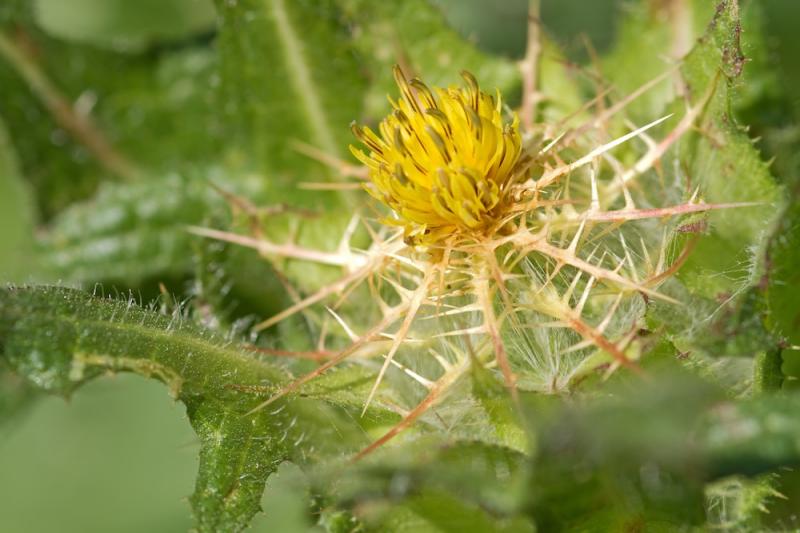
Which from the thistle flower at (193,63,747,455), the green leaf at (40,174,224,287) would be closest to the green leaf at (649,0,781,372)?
the thistle flower at (193,63,747,455)

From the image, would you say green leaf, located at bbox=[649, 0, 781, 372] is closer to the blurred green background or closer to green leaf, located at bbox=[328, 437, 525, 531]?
green leaf, located at bbox=[328, 437, 525, 531]

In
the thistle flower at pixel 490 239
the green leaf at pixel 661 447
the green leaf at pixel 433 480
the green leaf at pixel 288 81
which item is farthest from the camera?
the green leaf at pixel 288 81

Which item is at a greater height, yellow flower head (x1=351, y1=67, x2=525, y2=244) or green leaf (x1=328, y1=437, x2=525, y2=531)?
yellow flower head (x1=351, y1=67, x2=525, y2=244)

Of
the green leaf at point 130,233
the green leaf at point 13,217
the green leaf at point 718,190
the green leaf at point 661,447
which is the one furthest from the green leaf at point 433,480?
the green leaf at point 130,233

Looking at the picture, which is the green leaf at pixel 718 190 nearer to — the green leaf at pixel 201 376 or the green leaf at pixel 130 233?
the green leaf at pixel 201 376

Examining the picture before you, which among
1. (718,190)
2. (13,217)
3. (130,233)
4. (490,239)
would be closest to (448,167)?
(490,239)

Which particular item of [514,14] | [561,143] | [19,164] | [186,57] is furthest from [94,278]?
[514,14]

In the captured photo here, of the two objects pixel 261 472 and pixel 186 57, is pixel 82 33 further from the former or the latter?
pixel 261 472
